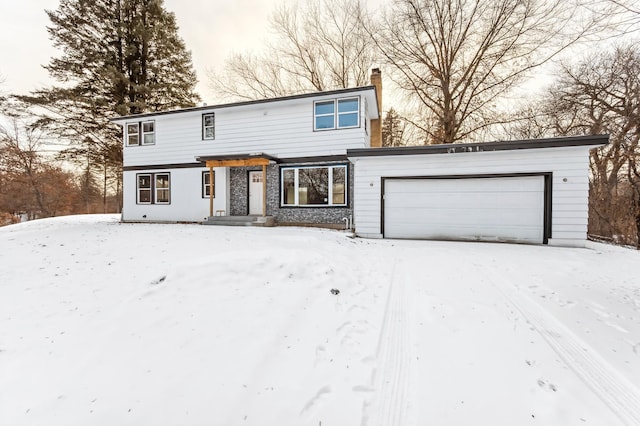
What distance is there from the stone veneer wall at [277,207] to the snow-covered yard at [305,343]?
19.9 feet

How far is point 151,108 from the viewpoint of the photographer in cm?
1850

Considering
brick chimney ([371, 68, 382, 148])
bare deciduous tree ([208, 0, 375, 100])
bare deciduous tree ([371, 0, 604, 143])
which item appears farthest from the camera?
bare deciduous tree ([208, 0, 375, 100])

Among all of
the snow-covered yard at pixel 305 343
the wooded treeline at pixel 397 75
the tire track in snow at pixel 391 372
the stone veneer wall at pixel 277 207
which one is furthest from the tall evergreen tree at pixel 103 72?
the tire track in snow at pixel 391 372

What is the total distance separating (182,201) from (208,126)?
3.78 meters

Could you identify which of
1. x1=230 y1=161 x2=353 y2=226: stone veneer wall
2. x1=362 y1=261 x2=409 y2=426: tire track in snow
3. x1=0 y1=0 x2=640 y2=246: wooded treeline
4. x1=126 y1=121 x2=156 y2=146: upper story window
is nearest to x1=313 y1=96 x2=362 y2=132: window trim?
x1=230 y1=161 x2=353 y2=226: stone veneer wall

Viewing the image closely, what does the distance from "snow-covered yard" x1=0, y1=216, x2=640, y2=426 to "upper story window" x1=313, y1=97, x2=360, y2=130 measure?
7499 millimetres

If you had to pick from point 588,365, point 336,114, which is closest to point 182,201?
point 336,114

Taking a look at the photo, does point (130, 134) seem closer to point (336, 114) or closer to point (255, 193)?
point (255, 193)

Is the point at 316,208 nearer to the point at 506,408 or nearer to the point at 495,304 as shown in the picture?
the point at 495,304

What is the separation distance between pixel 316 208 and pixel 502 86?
12.3 meters

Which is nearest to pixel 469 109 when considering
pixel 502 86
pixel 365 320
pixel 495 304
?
pixel 502 86

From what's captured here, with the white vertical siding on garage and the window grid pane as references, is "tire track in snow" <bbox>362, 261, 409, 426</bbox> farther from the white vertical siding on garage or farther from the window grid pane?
the window grid pane

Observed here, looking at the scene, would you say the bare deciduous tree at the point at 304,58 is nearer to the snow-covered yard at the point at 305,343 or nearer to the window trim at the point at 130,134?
the window trim at the point at 130,134

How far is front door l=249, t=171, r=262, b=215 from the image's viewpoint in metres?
12.4
